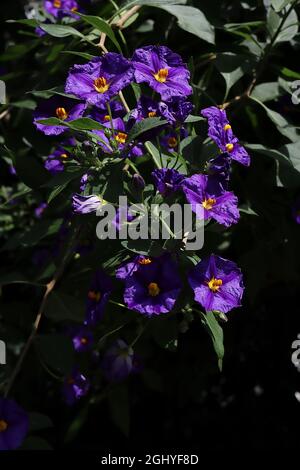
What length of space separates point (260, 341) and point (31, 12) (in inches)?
52.4

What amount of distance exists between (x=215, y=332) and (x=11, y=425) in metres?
0.56

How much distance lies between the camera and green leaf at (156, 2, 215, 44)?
1527 millimetres

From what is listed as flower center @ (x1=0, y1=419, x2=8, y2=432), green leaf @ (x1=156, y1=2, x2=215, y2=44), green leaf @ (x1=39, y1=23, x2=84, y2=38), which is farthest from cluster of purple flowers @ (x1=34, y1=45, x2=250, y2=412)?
flower center @ (x1=0, y1=419, x2=8, y2=432)

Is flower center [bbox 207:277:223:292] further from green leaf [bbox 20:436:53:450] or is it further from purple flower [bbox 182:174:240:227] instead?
green leaf [bbox 20:436:53:450]

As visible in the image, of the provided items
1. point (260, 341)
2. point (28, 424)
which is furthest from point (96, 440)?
point (28, 424)

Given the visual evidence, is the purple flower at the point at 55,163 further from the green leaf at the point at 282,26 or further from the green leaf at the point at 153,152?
the green leaf at the point at 282,26

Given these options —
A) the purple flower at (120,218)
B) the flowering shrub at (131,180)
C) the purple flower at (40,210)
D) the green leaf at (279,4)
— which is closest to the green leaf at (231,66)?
the flowering shrub at (131,180)

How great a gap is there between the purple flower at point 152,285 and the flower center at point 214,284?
52mm

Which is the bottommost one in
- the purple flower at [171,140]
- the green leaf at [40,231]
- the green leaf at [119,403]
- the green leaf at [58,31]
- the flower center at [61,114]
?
the green leaf at [119,403]

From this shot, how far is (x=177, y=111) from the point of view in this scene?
1.26 m

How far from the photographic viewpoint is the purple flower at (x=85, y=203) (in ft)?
3.87

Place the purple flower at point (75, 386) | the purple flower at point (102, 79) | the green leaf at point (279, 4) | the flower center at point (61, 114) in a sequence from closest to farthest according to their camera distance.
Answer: the purple flower at point (102, 79) → the flower center at point (61, 114) → the green leaf at point (279, 4) → the purple flower at point (75, 386)

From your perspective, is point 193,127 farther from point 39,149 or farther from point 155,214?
point 39,149

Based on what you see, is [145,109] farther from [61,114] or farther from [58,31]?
[58,31]
